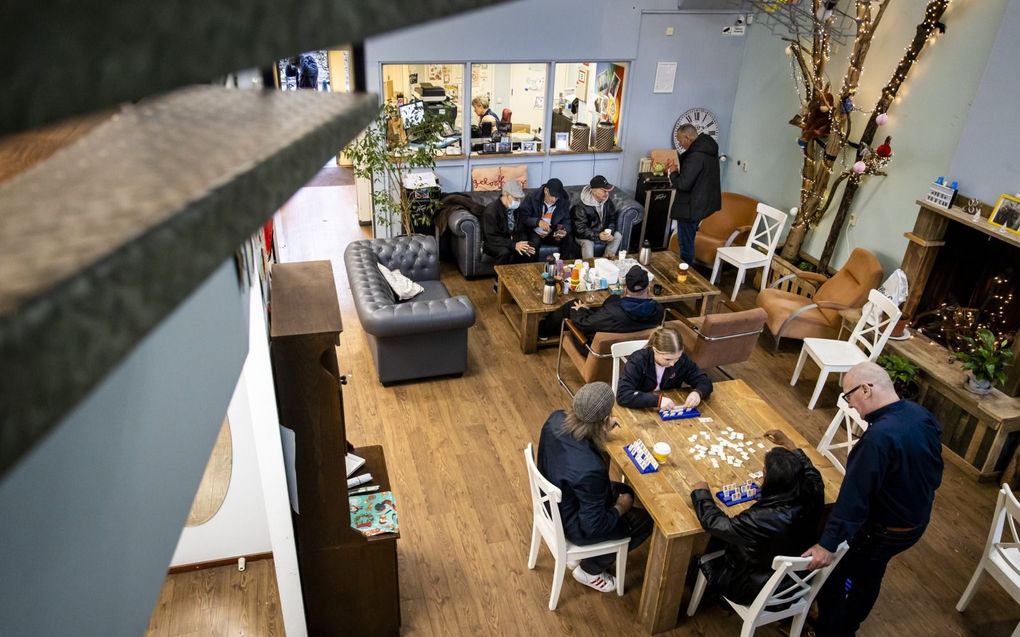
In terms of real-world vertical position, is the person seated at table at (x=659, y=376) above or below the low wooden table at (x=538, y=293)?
above

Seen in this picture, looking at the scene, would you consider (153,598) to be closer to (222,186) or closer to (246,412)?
(222,186)

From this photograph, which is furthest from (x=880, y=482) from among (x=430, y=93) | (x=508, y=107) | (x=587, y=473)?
(x=508, y=107)

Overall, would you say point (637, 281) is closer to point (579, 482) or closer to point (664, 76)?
point (579, 482)

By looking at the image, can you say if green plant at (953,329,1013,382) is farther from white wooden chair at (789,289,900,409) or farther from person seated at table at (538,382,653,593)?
person seated at table at (538,382,653,593)

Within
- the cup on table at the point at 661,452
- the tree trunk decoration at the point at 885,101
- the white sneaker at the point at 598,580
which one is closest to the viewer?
the cup on table at the point at 661,452

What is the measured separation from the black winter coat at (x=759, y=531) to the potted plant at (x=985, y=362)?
2.29m

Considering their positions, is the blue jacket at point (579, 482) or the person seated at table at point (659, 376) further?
the person seated at table at point (659, 376)

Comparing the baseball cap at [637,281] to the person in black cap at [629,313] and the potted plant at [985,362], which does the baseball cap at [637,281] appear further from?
the potted plant at [985,362]

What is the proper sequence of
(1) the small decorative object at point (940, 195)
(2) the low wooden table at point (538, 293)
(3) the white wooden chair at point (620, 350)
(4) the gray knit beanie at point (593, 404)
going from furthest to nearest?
(2) the low wooden table at point (538, 293), (1) the small decorative object at point (940, 195), (3) the white wooden chair at point (620, 350), (4) the gray knit beanie at point (593, 404)

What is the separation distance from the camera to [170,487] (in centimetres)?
109

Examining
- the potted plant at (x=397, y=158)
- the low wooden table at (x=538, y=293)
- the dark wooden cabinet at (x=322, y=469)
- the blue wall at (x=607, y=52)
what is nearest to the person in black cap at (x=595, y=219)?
the low wooden table at (x=538, y=293)

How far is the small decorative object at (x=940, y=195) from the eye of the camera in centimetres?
575

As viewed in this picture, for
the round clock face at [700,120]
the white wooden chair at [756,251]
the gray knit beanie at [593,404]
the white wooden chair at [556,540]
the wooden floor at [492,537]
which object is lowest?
the wooden floor at [492,537]

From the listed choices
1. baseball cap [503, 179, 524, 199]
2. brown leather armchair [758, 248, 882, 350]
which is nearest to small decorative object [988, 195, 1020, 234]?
brown leather armchair [758, 248, 882, 350]
